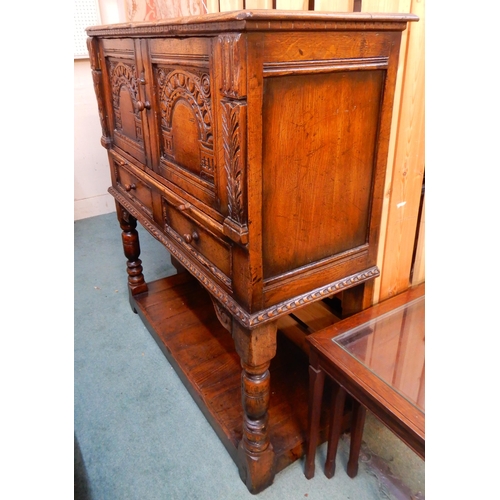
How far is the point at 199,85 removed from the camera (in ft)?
3.30

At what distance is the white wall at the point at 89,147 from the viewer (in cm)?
307

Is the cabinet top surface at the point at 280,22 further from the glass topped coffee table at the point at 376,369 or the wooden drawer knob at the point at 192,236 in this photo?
the glass topped coffee table at the point at 376,369

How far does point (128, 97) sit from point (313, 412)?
1.21m

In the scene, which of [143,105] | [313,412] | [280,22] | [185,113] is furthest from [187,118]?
[313,412]

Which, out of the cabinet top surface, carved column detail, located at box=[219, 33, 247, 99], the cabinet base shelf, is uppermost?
the cabinet top surface

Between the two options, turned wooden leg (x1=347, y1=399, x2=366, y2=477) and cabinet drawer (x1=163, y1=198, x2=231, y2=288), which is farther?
turned wooden leg (x1=347, y1=399, x2=366, y2=477)

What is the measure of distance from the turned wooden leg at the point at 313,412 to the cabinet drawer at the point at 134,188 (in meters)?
0.82

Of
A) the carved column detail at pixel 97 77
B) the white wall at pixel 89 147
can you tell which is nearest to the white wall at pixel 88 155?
the white wall at pixel 89 147

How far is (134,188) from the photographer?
1685 mm

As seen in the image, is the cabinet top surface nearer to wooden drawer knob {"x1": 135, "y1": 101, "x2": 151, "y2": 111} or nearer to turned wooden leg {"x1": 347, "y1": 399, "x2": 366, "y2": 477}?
wooden drawer knob {"x1": 135, "y1": 101, "x2": 151, "y2": 111}

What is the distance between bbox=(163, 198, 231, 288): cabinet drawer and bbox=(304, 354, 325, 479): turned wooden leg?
37cm

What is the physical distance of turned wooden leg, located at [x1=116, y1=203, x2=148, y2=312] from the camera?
6.71 feet

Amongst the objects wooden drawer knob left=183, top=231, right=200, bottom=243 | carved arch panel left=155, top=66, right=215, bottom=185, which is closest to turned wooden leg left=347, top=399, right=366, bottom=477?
wooden drawer knob left=183, top=231, right=200, bottom=243

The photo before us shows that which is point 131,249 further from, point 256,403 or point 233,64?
point 233,64
